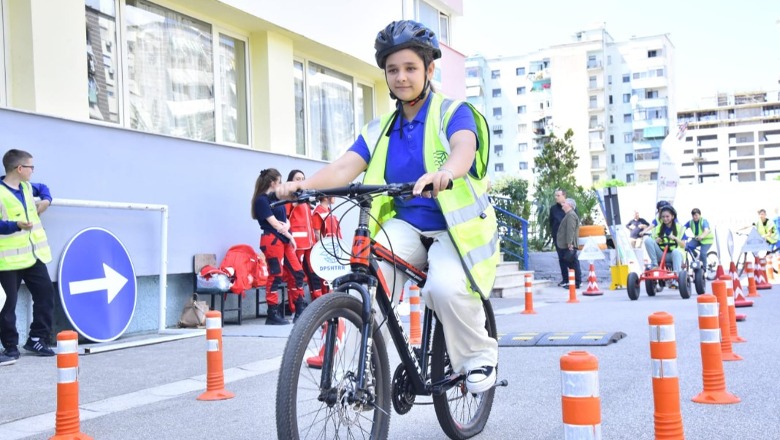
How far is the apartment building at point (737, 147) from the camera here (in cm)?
15325

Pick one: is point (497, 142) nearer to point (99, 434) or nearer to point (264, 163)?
point (264, 163)

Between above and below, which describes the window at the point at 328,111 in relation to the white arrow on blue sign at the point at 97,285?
above

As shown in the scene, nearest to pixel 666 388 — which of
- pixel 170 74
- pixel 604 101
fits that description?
pixel 170 74

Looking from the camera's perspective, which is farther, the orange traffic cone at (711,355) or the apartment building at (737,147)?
the apartment building at (737,147)

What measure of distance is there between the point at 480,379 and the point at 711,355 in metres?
2.08

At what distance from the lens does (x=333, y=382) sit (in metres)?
3.53

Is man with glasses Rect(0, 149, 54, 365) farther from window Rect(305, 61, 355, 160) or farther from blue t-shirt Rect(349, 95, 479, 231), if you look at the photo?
window Rect(305, 61, 355, 160)

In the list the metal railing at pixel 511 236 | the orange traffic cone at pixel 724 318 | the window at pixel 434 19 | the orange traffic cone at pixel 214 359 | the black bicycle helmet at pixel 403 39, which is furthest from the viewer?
the metal railing at pixel 511 236

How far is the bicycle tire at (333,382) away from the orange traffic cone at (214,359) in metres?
2.67

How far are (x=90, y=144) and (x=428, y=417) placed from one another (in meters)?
5.71

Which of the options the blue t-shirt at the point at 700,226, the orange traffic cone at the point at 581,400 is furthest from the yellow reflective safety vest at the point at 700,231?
the orange traffic cone at the point at 581,400

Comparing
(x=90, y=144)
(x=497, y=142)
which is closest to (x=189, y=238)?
(x=90, y=144)

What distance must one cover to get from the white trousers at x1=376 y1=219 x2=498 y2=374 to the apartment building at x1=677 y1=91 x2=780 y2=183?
152483 millimetres

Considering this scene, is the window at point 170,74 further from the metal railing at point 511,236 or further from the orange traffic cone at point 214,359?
the metal railing at point 511,236
